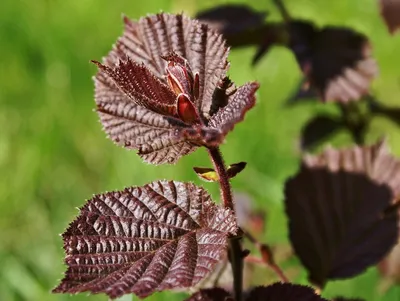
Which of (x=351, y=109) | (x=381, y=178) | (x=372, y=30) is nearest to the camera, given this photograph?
(x=381, y=178)

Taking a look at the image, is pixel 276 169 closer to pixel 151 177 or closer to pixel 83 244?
pixel 151 177

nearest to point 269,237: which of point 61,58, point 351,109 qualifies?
point 351,109

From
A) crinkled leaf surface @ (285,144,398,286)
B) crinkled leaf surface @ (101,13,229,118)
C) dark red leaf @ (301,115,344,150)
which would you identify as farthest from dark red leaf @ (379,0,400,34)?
crinkled leaf surface @ (101,13,229,118)

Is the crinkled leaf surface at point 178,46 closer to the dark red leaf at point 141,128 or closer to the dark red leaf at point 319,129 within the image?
the dark red leaf at point 141,128

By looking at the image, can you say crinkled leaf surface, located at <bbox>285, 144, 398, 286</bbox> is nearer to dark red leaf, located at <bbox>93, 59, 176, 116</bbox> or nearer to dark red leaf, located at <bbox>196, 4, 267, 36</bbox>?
dark red leaf, located at <bbox>196, 4, 267, 36</bbox>

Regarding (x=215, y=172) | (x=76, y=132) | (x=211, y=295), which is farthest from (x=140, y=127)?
(x=76, y=132)

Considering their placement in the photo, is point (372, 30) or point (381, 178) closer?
point (381, 178)

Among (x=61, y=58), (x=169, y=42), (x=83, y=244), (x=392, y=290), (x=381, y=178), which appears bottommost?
(x=392, y=290)

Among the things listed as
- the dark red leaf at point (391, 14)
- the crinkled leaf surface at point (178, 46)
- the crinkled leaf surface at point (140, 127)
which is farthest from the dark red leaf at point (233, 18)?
the crinkled leaf surface at point (140, 127)
